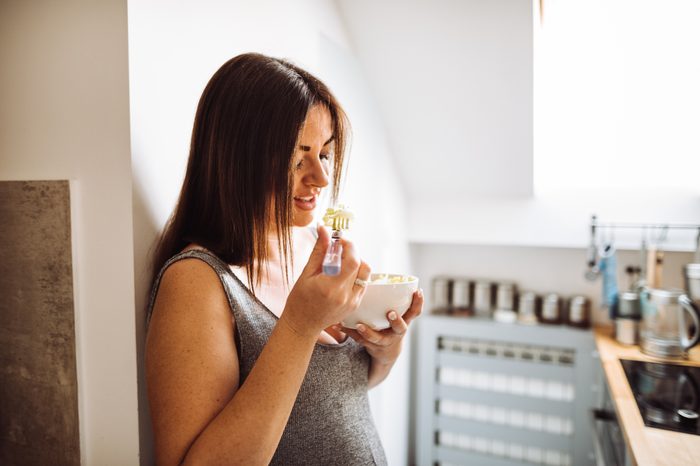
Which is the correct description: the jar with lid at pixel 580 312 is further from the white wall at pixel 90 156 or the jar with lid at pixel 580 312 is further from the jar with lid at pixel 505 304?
the white wall at pixel 90 156

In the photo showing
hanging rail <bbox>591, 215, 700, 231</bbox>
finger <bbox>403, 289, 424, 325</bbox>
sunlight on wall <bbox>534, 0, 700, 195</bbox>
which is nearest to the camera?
finger <bbox>403, 289, 424, 325</bbox>

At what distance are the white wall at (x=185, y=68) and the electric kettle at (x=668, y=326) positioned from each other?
110cm

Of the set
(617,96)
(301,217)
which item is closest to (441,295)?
(617,96)

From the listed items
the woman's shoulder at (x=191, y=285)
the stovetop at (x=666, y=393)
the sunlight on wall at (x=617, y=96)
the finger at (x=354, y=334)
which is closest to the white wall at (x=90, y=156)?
the woman's shoulder at (x=191, y=285)

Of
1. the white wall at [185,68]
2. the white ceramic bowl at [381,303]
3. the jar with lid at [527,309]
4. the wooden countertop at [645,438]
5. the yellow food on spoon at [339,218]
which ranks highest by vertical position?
the white wall at [185,68]

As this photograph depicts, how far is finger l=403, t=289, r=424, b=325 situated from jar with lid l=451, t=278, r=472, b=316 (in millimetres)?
1572

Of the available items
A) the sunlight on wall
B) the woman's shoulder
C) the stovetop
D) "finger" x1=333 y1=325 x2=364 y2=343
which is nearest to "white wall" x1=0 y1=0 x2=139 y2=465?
the woman's shoulder

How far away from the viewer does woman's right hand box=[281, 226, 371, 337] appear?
0.60 meters

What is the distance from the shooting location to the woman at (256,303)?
61cm

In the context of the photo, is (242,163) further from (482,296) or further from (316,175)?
(482,296)

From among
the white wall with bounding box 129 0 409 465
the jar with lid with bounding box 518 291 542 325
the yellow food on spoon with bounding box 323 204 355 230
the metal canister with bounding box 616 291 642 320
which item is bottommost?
the jar with lid with bounding box 518 291 542 325

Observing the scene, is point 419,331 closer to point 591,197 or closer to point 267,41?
point 591,197

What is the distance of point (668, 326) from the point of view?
1.67m

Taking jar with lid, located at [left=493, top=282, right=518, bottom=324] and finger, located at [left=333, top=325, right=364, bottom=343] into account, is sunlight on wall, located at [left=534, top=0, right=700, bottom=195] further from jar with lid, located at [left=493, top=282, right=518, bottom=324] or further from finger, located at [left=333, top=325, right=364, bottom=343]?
finger, located at [left=333, top=325, right=364, bottom=343]
